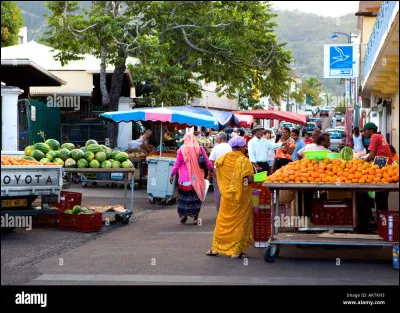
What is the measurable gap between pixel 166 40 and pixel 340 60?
27.6 ft

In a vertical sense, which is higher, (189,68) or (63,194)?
(189,68)

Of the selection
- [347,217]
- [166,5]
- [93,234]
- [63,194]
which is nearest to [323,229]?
[347,217]

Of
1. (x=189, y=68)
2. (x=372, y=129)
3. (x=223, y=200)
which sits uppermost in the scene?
(x=189, y=68)

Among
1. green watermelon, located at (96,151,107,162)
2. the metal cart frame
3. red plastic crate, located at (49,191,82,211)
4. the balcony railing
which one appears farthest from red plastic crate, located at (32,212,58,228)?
the balcony railing

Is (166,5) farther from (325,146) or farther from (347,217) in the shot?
(347,217)

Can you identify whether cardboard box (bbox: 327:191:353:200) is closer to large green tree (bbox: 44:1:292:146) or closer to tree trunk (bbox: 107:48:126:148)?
large green tree (bbox: 44:1:292:146)

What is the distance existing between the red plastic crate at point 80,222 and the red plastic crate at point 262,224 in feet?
12.1

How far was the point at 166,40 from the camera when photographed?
31.6 meters

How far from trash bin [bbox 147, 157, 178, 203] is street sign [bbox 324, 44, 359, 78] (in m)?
9.08

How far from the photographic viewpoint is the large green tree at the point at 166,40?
27.2 metres

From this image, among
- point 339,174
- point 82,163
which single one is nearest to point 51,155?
point 82,163

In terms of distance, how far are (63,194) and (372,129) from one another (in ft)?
21.0

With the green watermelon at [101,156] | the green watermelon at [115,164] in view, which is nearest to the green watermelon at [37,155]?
the green watermelon at [101,156]

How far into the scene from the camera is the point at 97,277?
9273 millimetres
